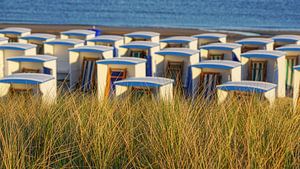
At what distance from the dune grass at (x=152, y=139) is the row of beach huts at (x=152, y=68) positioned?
5.32 meters

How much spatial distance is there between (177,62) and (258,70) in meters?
2.38

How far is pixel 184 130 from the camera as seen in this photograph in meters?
7.63

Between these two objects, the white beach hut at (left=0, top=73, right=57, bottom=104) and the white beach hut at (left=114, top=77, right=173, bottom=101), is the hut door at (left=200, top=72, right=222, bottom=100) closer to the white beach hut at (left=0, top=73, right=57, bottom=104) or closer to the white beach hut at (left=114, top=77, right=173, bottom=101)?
the white beach hut at (left=114, top=77, right=173, bottom=101)

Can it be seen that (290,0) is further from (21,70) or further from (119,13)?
(21,70)

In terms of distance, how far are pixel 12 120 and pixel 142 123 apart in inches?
64.9

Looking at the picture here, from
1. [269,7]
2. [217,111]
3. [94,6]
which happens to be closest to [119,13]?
[94,6]

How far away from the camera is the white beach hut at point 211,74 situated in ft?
56.9

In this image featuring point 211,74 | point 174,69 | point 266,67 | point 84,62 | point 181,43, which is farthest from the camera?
point 181,43

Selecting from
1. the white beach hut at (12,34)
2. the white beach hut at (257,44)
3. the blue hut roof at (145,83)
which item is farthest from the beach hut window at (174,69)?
the white beach hut at (12,34)

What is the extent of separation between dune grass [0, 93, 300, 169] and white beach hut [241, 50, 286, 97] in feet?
34.3

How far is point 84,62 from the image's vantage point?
66.5 feet

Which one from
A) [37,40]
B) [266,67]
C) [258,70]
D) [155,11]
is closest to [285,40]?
[258,70]

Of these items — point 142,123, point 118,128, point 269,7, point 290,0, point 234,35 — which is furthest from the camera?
point 290,0

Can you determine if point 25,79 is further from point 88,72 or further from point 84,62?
point 84,62
